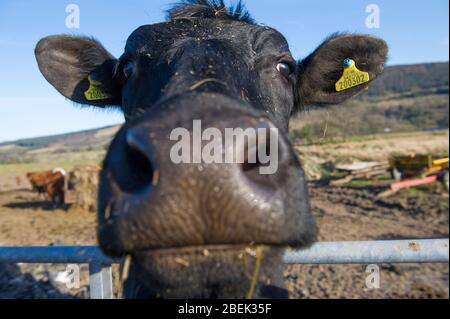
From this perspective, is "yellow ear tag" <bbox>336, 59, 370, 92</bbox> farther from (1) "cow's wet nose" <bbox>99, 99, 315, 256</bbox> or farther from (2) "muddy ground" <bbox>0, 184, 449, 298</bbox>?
(2) "muddy ground" <bbox>0, 184, 449, 298</bbox>

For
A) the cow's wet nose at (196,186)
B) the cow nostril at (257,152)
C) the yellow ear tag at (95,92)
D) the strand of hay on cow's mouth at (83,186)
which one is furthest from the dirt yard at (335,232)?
the cow nostril at (257,152)

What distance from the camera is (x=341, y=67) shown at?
4.69m

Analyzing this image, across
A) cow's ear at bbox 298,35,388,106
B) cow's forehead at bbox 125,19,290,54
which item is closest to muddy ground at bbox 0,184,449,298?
cow's ear at bbox 298,35,388,106

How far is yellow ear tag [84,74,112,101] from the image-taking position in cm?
452

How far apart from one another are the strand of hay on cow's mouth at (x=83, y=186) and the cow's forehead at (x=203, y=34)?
12.1 metres

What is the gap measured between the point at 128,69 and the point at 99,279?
6.13ft

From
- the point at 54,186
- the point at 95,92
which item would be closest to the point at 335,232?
the point at 95,92

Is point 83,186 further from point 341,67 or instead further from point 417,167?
point 417,167

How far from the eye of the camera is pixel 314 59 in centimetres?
460

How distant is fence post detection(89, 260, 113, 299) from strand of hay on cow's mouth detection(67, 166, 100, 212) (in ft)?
39.0

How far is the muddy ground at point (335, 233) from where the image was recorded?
6.68 m

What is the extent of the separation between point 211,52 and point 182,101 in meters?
0.97

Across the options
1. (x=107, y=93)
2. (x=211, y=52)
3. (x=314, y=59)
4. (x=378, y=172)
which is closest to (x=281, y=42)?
(x=314, y=59)
